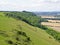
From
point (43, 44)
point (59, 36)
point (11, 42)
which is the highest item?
point (11, 42)

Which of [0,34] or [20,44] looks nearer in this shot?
[20,44]

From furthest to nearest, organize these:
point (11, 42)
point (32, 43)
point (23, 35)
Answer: point (23, 35)
point (32, 43)
point (11, 42)

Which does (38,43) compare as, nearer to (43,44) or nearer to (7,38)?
(43,44)

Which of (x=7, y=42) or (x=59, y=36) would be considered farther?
(x=59, y=36)

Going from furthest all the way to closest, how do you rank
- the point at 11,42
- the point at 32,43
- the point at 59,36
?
the point at 59,36, the point at 32,43, the point at 11,42

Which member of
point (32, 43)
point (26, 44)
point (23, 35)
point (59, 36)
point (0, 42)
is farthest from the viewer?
point (59, 36)

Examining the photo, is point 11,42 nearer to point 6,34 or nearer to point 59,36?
point 6,34

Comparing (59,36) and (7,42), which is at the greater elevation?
(7,42)

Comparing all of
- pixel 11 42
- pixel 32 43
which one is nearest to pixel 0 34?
pixel 11 42

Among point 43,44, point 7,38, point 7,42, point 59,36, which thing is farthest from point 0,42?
point 59,36
